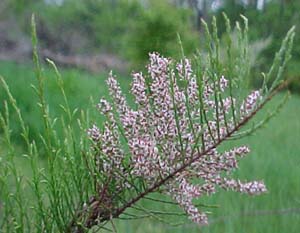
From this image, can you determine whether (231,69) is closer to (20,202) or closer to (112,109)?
(112,109)

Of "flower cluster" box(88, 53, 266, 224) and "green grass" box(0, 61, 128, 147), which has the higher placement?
"green grass" box(0, 61, 128, 147)

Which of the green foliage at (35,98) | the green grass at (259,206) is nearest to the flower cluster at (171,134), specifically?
the green grass at (259,206)

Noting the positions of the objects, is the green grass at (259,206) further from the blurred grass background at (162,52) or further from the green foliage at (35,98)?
the green foliage at (35,98)

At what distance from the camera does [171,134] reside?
2.68 ft

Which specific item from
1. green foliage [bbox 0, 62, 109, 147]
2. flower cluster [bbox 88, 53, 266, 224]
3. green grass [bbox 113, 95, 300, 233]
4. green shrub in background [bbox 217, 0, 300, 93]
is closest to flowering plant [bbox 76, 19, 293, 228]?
flower cluster [bbox 88, 53, 266, 224]

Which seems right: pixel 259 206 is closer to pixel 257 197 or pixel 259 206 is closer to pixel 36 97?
pixel 257 197

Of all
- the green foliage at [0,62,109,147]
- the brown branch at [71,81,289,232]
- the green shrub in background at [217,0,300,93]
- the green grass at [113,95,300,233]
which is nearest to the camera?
the brown branch at [71,81,289,232]

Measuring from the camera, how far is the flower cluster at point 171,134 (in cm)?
81

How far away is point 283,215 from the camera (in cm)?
222

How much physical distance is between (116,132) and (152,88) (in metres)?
0.10

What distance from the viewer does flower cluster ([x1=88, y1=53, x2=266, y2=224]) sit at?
2.64 ft

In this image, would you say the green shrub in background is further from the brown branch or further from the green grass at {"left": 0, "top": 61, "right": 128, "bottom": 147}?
the brown branch

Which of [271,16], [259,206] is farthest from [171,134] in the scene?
[271,16]

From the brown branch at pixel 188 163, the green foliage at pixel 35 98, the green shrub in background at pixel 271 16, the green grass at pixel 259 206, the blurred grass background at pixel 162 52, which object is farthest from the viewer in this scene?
the green shrub in background at pixel 271 16
